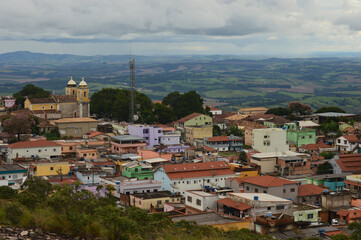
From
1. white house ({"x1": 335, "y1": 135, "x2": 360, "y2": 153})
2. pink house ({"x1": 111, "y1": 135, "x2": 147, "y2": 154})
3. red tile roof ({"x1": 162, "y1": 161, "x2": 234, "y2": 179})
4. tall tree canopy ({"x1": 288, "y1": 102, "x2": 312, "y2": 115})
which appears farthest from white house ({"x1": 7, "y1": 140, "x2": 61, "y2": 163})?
tall tree canopy ({"x1": 288, "y1": 102, "x2": 312, "y2": 115})

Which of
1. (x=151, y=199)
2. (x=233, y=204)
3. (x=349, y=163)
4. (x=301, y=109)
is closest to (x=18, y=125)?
(x=151, y=199)

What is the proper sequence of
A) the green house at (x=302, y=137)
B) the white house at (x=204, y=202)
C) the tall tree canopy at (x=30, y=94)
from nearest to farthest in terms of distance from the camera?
the white house at (x=204, y=202) < the green house at (x=302, y=137) < the tall tree canopy at (x=30, y=94)

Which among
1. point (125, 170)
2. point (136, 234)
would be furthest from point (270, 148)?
point (136, 234)

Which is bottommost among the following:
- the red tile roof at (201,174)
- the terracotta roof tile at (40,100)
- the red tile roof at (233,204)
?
the red tile roof at (201,174)

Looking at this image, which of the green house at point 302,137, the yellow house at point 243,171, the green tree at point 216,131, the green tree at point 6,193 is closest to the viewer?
the green tree at point 6,193

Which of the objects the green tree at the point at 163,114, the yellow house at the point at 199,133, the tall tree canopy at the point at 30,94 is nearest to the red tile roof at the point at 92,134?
the yellow house at the point at 199,133

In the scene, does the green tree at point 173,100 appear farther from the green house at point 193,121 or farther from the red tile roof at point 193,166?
the red tile roof at point 193,166

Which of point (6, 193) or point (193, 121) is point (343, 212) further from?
point (193, 121)

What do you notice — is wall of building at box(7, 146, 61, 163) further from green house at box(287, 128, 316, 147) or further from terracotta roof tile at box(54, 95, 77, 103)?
green house at box(287, 128, 316, 147)
